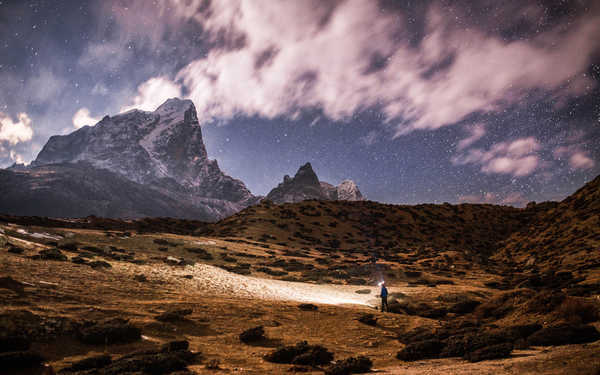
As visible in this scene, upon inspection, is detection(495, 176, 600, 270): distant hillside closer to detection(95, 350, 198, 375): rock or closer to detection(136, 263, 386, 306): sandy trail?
detection(136, 263, 386, 306): sandy trail

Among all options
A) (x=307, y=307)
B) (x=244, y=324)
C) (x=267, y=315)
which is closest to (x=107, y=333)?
(x=244, y=324)

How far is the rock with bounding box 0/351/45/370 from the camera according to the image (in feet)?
25.2

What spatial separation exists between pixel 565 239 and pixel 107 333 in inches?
2516

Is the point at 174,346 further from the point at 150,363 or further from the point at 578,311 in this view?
the point at 578,311

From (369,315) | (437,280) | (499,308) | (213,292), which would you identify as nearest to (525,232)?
(437,280)

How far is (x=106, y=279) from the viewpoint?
19391 millimetres

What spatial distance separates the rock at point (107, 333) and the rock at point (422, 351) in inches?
409

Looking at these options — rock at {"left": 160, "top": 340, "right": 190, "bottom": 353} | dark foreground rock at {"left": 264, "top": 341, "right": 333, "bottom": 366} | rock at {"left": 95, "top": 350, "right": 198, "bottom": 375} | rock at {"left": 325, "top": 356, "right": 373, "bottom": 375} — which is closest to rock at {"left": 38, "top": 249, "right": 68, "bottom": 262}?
rock at {"left": 160, "top": 340, "right": 190, "bottom": 353}

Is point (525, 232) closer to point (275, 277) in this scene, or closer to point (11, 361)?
point (275, 277)

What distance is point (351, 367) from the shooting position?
9289mm

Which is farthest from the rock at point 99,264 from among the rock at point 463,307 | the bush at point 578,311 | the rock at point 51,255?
the bush at point 578,311

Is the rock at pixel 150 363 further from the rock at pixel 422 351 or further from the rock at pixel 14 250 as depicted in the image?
the rock at pixel 14 250

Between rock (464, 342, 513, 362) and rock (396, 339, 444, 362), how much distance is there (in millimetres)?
1642

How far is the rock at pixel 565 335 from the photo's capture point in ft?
30.1
